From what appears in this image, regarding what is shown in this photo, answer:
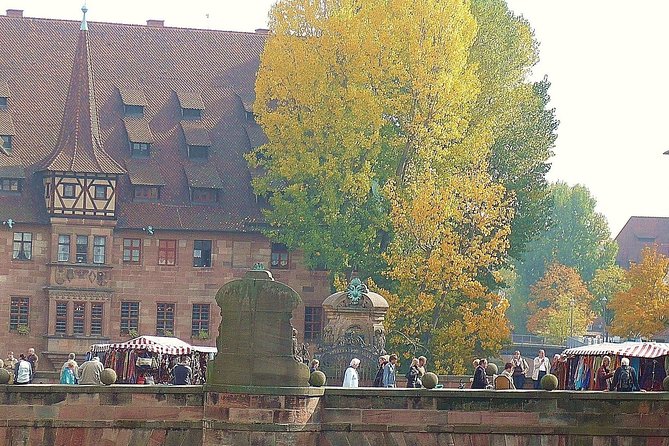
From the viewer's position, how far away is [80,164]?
70.0 m

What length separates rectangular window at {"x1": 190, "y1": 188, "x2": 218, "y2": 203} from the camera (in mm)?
72438

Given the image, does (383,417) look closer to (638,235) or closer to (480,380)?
(480,380)

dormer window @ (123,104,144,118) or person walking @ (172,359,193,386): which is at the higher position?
dormer window @ (123,104,144,118)

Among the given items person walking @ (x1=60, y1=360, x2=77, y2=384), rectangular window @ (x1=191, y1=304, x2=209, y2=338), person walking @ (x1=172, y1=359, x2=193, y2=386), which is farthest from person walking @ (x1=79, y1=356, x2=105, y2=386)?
rectangular window @ (x1=191, y1=304, x2=209, y2=338)

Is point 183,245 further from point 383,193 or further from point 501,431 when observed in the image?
point 501,431

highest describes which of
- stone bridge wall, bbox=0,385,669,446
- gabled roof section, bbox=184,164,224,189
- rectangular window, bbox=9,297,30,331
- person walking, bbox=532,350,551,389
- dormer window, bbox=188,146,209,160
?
dormer window, bbox=188,146,209,160

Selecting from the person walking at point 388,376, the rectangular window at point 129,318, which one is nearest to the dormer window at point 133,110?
the rectangular window at point 129,318

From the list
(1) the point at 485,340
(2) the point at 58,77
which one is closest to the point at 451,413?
(1) the point at 485,340

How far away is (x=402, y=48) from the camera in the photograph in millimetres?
63250

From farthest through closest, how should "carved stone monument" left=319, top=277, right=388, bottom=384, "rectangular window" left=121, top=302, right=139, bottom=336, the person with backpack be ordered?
"rectangular window" left=121, top=302, right=139, bottom=336 < "carved stone monument" left=319, top=277, right=388, bottom=384 < the person with backpack

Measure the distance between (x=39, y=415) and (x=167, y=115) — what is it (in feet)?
135

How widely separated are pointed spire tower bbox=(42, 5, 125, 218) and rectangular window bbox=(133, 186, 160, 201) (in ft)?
4.67

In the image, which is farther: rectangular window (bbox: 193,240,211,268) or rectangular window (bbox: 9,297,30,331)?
rectangular window (bbox: 193,240,211,268)

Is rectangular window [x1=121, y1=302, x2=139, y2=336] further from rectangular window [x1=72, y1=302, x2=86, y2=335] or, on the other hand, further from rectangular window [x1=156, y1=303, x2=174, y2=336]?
rectangular window [x1=72, y1=302, x2=86, y2=335]
